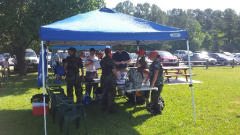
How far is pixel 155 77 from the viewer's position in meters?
5.34

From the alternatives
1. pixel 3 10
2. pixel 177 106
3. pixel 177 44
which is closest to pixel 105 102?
pixel 177 106

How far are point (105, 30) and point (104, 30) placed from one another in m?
0.03

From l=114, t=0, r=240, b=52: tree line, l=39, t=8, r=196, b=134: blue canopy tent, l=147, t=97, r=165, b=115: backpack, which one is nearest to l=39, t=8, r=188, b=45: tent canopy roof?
l=39, t=8, r=196, b=134: blue canopy tent

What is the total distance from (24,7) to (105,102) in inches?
388

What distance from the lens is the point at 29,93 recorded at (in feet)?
29.2

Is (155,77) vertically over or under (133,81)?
over

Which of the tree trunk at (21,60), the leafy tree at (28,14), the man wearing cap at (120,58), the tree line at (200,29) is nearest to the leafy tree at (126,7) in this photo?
the tree line at (200,29)

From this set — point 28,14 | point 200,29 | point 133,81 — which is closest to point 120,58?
point 133,81

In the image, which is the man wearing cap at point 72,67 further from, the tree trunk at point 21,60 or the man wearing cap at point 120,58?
the tree trunk at point 21,60

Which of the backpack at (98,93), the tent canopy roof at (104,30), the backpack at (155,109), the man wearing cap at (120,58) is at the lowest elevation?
the backpack at (155,109)

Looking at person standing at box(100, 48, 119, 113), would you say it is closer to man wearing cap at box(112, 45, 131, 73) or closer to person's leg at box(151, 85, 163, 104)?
person's leg at box(151, 85, 163, 104)

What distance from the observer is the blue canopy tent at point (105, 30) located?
181 inches

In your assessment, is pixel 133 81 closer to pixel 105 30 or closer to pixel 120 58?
pixel 105 30

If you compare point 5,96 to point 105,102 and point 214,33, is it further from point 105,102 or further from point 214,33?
point 214,33
